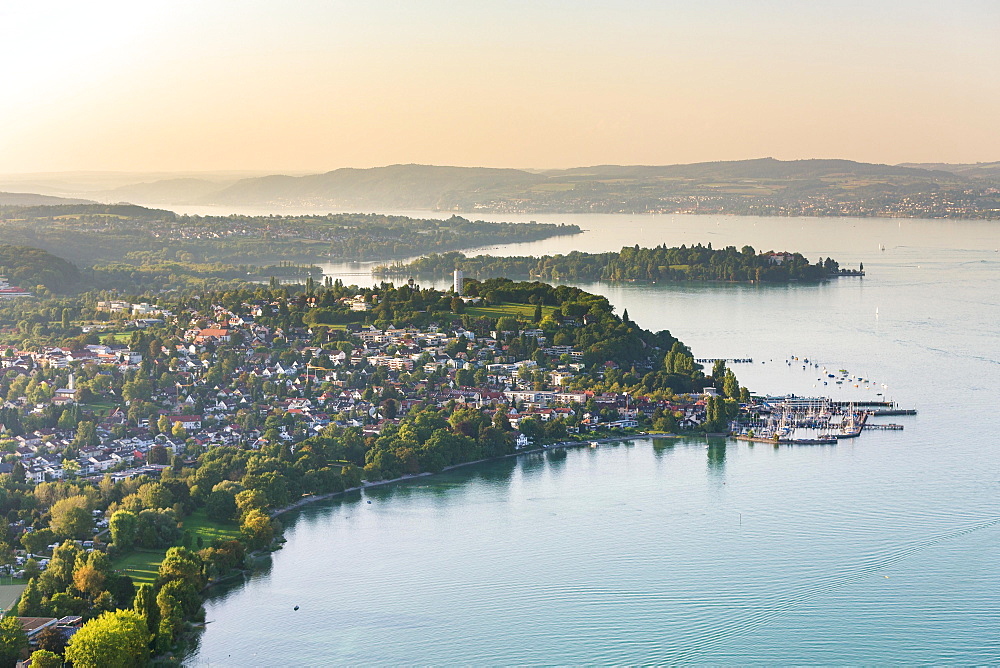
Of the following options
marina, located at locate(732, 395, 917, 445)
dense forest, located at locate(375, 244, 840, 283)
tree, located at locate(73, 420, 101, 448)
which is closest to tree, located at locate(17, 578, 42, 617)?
tree, located at locate(73, 420, 101, 448)

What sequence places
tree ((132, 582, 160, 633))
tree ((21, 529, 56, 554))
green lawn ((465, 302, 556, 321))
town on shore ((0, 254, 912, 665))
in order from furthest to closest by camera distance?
green lawn ((465, 302, 556, 321)), tree ((21, 529, 56, 554)), town on shore ((0, 254, 912, 665)), tree ((132, 582, 160, 633))

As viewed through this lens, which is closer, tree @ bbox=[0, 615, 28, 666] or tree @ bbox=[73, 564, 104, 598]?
tree @ bbox=[0, 615, 28, 666]

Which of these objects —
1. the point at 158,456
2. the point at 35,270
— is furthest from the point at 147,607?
the point at 35,270

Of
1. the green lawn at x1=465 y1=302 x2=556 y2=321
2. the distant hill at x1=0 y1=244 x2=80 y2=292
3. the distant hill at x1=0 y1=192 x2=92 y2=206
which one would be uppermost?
the distant hill at x1=0 y1=192 x2=92 y2=206

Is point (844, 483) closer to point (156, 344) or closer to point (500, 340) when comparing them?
point (500, 340)

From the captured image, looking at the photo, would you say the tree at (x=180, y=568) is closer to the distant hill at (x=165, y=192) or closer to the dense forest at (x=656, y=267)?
the dense forest at (x=656, y=267)

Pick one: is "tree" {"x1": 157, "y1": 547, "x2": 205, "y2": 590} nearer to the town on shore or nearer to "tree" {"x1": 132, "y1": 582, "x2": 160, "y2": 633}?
the town on shore

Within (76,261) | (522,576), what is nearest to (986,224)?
(76,261)
